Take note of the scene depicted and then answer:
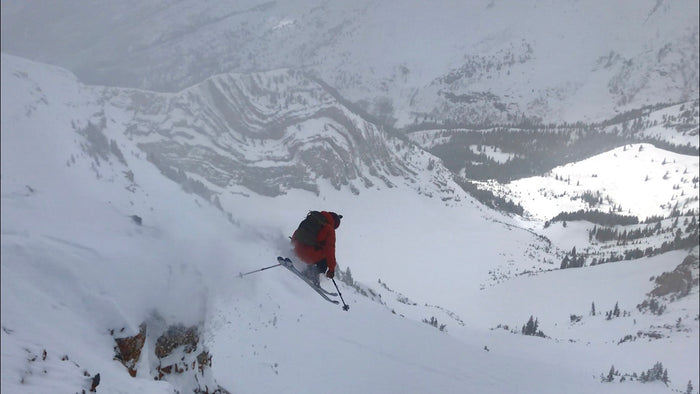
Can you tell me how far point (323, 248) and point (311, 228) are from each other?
0.61 metres

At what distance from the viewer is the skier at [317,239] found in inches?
439

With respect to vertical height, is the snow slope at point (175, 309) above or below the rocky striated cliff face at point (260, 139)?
below

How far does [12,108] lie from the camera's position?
13727 millimetres

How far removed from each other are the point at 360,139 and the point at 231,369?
100.0 m

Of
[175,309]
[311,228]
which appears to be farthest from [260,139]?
[311,228]

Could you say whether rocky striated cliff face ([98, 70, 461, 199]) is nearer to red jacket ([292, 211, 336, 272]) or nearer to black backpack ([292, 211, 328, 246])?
red jacket ([292, 211, 336, 272])

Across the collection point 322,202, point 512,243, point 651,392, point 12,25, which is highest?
point 512,243

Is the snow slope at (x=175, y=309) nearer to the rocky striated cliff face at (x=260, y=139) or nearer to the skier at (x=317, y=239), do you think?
the skier at (x=317, y=239)

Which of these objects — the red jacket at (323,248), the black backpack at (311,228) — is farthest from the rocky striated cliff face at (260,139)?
the black backpack at (311,228)

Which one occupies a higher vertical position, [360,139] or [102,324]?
[360,139]

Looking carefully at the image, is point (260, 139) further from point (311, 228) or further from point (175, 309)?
point (311, 228)

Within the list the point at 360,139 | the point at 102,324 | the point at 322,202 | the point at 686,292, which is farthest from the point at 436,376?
the point at 360,139

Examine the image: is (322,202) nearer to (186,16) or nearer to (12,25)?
(12,25)

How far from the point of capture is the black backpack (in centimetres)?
1112
